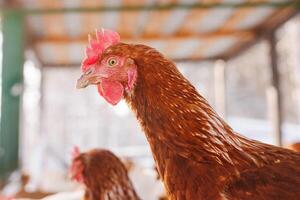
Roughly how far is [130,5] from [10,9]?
0.92 m

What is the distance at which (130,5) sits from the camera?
140 inches

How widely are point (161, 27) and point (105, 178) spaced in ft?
9.40

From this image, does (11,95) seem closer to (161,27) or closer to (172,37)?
(161,27)

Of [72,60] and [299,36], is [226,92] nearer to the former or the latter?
[299,36]

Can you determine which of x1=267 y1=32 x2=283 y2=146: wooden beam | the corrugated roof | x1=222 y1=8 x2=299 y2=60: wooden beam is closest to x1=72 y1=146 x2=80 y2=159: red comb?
the corrugated roof

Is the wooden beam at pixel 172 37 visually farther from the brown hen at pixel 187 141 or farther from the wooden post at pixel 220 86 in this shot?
the brown hen at pixel 187 141

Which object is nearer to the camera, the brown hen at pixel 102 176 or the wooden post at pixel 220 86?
the brown hen at pixel 102 176

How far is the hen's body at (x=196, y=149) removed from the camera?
62cm

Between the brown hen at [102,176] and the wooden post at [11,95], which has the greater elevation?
the wooden post at [11,95]

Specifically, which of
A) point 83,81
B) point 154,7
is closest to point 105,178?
point 83,81

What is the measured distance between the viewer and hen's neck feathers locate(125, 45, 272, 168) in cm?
66

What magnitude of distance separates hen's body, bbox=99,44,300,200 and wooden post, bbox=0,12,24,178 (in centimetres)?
270

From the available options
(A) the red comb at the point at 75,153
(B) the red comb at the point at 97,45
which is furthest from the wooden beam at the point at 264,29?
(B) the red comb at the point at 97,45

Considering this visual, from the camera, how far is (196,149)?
654 millimetres
